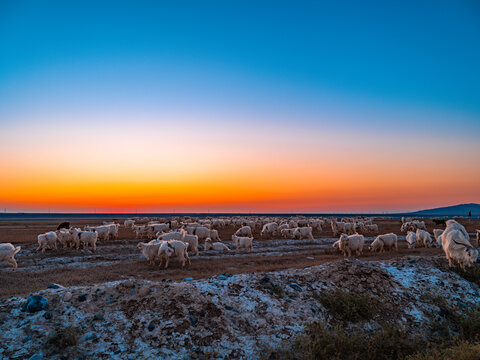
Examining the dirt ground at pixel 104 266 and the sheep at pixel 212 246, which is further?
the sheep at pixel 212 246

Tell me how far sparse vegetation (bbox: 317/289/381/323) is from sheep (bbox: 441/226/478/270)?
20.6 ft

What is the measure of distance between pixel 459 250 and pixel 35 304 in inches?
588

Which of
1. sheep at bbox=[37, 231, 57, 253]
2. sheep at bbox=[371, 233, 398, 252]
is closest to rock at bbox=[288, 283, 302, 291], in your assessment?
sheep at bbox=[371, 233, 398, 252]

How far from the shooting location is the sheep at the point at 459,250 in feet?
40.1

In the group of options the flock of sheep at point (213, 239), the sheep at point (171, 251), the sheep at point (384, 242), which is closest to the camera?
the flock of sheep at point (213, 239)

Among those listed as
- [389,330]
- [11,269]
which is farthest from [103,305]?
[11,269]

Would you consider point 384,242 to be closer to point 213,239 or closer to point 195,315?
point 213,239

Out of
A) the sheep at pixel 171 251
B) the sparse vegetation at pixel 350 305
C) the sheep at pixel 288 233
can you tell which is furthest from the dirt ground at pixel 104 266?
the sheep at pixel 288 233

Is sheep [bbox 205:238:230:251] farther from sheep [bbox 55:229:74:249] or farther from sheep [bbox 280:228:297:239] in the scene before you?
sheep [bbox 280:228:297:239]

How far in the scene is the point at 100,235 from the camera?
28484 mm

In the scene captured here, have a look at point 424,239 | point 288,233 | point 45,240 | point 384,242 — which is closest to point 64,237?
point 45,240

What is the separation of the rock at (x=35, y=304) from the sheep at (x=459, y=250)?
14.5 m

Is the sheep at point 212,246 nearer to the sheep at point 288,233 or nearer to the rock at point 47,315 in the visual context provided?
the sheep at point 288,233

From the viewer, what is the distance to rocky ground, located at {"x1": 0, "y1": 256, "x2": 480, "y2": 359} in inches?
243
